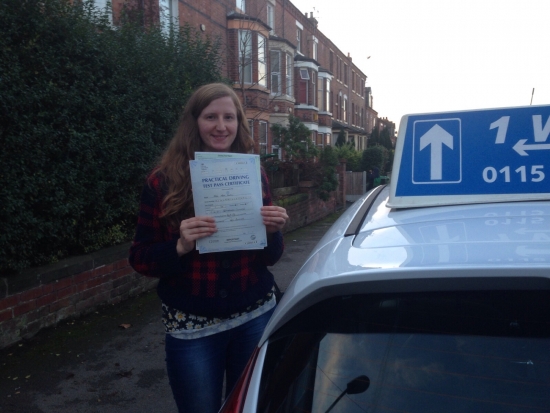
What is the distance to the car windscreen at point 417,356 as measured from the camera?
1266mm

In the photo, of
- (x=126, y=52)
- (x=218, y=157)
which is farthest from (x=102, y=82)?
(x=218, y=157)

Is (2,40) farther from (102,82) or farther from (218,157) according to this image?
(218,157)

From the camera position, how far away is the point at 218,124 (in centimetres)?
229

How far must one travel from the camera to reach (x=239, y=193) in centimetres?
212

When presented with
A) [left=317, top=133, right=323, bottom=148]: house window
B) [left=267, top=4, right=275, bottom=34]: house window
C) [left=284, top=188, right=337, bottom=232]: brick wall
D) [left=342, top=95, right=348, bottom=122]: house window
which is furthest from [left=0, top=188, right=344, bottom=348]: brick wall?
[left=342, top=95, right=348, bottom=122]: house window

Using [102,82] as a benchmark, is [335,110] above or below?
above

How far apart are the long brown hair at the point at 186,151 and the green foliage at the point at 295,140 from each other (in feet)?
45.4

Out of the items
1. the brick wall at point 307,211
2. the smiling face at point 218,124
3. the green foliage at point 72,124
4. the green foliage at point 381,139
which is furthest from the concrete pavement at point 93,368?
the green foliage at point 381,139

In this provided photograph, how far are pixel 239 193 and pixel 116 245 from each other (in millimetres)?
4981

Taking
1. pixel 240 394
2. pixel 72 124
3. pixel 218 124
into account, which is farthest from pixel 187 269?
pixel 72 124

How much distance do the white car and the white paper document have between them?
0.57m

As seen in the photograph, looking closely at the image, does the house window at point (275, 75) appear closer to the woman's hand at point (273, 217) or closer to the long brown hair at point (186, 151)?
the long brown hair at point (186, 151)

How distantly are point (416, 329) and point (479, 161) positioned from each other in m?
0.94

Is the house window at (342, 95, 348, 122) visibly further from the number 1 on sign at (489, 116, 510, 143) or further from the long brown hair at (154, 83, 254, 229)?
the number 1 on sign at (489, 116, 510, 143)
